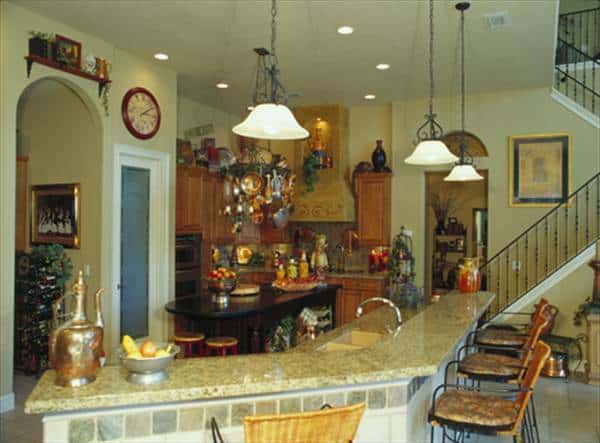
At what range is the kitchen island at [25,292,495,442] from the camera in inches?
69.7

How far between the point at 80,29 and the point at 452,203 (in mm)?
7973

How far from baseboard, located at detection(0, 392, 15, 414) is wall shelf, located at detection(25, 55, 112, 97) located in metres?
2.81

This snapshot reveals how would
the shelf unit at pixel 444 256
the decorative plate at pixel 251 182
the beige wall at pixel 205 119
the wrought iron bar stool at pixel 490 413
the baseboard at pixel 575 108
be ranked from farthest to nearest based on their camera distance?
1. the shelf unit at pixel 444 256
2. the beige wall at pixel 205 119
3. the baseboard at pixel 575 108
4. the decorative plate at pixel 251 182
5. the wrought iron bar stool at pixel 490 413

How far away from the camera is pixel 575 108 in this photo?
6758mm

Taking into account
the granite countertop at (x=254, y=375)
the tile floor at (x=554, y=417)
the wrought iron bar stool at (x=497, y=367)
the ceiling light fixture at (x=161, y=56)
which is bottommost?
the tile floor at (x=554, y=417)

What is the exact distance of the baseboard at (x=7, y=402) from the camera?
171 inches

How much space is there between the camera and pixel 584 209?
22.1ft

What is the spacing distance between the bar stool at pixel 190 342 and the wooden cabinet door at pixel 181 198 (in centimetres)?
192

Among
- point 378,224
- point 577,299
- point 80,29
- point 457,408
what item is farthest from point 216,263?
point 457,408

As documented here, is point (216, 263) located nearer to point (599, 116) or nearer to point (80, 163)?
point (80, 163)

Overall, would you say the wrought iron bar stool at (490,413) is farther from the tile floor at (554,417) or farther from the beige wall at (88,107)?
the beige wall at (88,107)

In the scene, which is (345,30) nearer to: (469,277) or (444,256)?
(469,277)

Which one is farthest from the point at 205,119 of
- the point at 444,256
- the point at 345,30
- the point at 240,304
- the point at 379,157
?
the point at 444,256

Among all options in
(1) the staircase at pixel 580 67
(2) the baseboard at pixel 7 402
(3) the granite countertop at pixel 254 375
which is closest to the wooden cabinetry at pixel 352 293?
(1) the staircase at pixel 580 67
